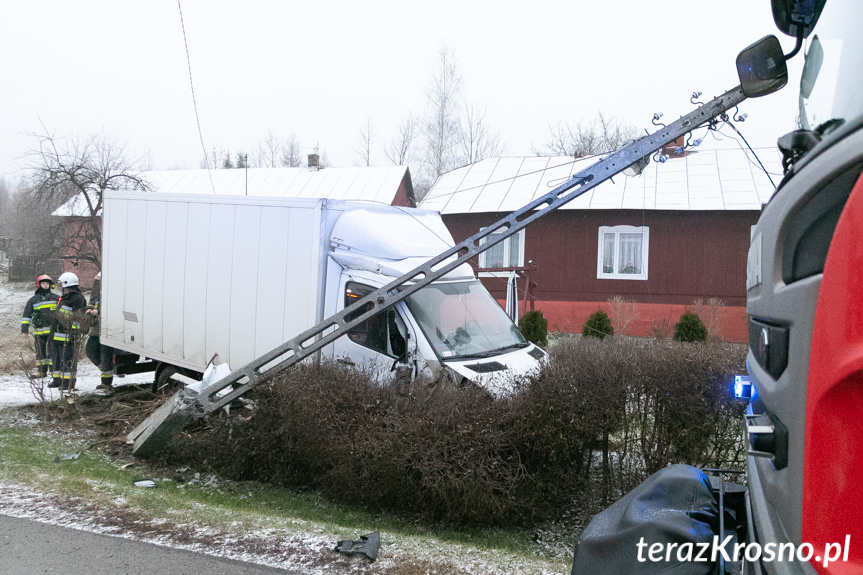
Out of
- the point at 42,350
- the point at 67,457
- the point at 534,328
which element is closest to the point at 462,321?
the point at 67,457

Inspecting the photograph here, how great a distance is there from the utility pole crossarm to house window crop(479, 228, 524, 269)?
14312 millimetres

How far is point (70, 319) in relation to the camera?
1002 centimetres

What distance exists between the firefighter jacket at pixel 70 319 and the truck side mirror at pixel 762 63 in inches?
390

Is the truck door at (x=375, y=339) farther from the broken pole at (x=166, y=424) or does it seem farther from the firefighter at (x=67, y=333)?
the firefighter at (x=67, y=333)

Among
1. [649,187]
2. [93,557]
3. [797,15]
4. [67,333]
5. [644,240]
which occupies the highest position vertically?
[649,187]

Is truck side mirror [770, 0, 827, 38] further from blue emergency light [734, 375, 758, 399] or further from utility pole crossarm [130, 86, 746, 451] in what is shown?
utility pole crossarm [130, 86, 746, 451]

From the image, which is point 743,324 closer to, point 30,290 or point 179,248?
point 179,248

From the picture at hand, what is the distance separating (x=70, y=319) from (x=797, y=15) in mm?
10550

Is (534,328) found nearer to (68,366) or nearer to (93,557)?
(68,366)

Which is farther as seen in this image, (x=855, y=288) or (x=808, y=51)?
(x=808, y=51)

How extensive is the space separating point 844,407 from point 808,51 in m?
1.39

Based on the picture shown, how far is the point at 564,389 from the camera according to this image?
19.7 feet

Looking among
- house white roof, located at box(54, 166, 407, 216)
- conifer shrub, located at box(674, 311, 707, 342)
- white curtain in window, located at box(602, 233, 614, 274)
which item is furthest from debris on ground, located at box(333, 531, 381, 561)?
house white roof, located at box(54, 166, 407, 216)

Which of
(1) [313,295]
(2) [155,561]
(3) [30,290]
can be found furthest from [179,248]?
(3) [30,290]
